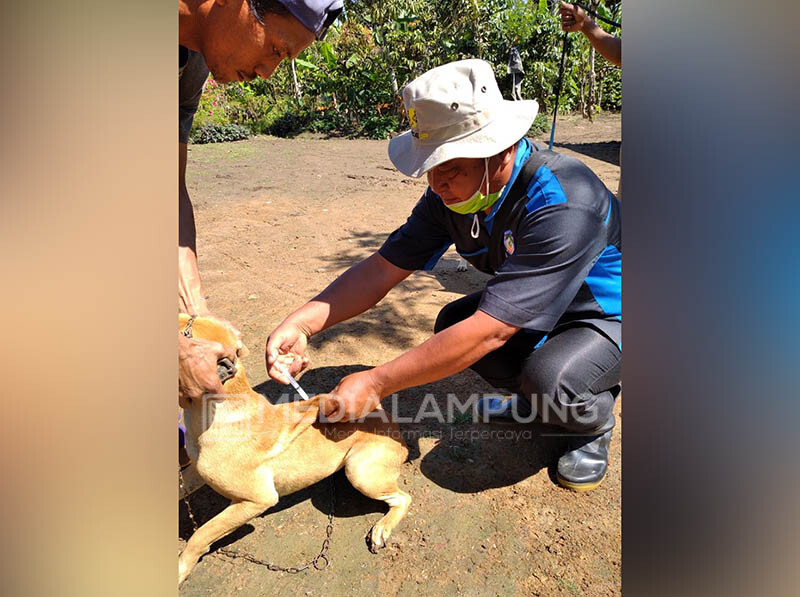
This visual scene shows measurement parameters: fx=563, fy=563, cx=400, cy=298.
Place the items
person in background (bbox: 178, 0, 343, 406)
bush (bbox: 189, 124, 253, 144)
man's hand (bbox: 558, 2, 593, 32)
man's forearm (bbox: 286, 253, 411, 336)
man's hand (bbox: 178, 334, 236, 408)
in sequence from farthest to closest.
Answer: bush (bbox: 189, 124, 253, 144) < man's hand (bbox: 558, 2, 593, 32) < man's forearm (bbox: 286, 253, 411, 336) < man's hand (bbox: 178, 334, 236, 408) < person in background (bbox: 178, 0, 343, 406)

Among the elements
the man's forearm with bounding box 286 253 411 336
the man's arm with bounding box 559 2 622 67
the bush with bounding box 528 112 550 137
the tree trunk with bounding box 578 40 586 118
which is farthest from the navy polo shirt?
the tree trunk with bounding box 578 40 586 118

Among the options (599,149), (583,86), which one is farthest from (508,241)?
(583,86)

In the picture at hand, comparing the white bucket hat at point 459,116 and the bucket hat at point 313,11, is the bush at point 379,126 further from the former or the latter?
the bucket hat at point 313,11

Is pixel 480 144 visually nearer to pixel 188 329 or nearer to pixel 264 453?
pixel 188 329

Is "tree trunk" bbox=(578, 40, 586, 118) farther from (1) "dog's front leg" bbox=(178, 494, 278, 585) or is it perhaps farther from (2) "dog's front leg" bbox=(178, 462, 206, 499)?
(1) "dog's front leg" bbox=(178, 494, 278, 585)

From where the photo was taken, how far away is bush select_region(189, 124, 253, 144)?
16.7m

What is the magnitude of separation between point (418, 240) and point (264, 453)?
1482mm

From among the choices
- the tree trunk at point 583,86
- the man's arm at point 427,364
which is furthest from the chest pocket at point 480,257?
the tree trunk at point 583,86

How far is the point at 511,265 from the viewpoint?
8.57ft

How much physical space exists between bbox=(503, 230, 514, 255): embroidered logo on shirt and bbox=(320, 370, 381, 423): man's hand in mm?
950
